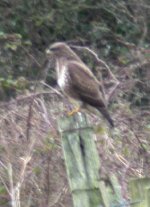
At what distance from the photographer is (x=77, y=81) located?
691 cm

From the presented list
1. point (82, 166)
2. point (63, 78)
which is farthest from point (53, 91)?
point (82, 166)

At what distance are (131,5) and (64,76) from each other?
6.11 m

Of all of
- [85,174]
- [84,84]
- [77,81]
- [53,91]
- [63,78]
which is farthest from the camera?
[53,91]

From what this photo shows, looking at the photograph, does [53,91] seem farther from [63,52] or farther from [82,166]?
Result: [82,166]

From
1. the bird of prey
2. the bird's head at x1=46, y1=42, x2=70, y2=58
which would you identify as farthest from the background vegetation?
the bird's head at x1=46, y1=42, x2=70, y2=58

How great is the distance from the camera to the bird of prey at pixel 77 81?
21.8ft

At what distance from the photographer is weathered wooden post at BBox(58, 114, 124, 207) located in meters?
4.52

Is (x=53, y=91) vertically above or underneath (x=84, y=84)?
Answer: underneath

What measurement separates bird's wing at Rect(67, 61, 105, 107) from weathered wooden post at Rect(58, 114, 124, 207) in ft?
6.02

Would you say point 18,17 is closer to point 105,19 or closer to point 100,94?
point 105,19

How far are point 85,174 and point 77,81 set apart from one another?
236 cm

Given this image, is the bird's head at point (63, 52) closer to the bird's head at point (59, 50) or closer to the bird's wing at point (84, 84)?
the bird's head at point (59, 50)

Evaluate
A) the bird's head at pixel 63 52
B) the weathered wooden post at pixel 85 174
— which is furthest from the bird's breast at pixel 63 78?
the weathered wooden post at pixel 85 174

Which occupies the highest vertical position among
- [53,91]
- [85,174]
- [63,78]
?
[85,174]
